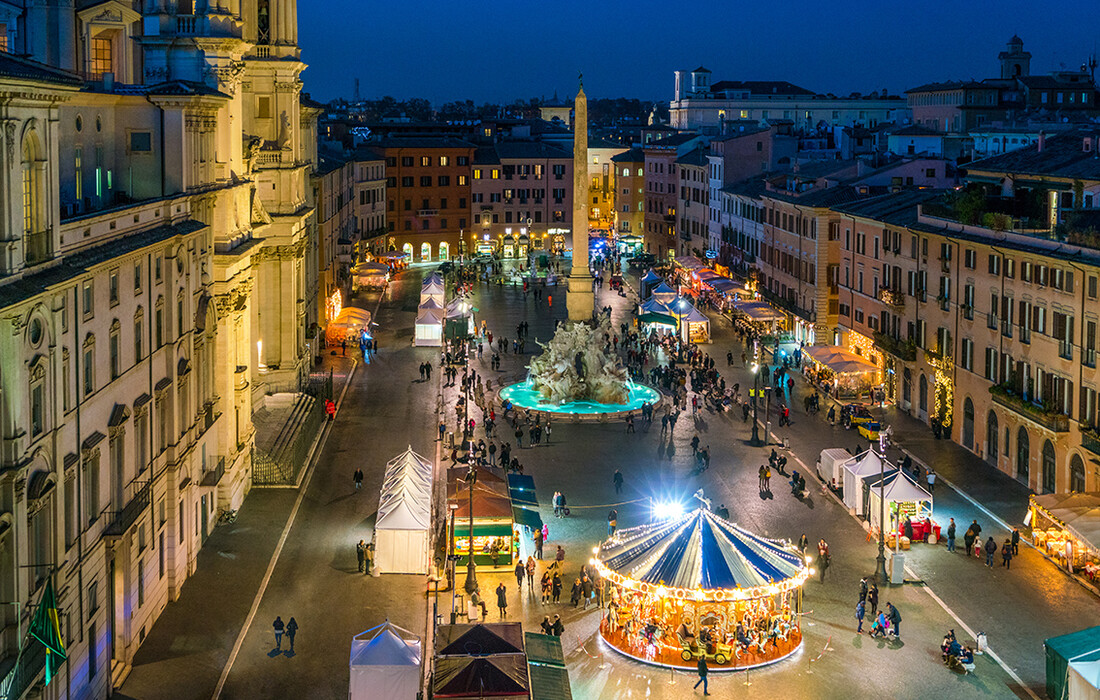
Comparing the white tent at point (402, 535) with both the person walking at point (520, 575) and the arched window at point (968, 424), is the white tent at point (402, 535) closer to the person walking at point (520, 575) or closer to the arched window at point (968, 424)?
the person walking at point (520, 575)

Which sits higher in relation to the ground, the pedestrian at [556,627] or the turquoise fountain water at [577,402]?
the turquoise fountain water at [577,402]

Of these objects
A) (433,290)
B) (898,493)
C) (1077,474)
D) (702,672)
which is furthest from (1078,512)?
(433,290)

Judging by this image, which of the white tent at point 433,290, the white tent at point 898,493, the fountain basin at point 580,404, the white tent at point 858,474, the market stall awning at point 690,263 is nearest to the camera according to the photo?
the white tent at point 898,493

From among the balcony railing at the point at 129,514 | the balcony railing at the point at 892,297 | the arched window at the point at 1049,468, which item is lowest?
the arched window at the point at 1049,468

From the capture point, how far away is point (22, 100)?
25016mm

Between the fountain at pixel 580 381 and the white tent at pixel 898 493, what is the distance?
22.4m

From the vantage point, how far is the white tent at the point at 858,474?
4800 cm

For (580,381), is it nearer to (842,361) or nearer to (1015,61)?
(842,361)

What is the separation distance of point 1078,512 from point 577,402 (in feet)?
100

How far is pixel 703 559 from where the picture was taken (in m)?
35.8

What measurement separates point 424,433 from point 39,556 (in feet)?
115

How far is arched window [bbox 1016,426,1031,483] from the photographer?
52.1m

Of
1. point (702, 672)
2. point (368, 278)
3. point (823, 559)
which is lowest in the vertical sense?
point (702, 672)

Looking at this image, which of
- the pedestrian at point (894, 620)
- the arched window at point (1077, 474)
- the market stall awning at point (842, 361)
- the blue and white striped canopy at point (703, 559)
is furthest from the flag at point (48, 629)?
the market stall awning at point (842, 361)
